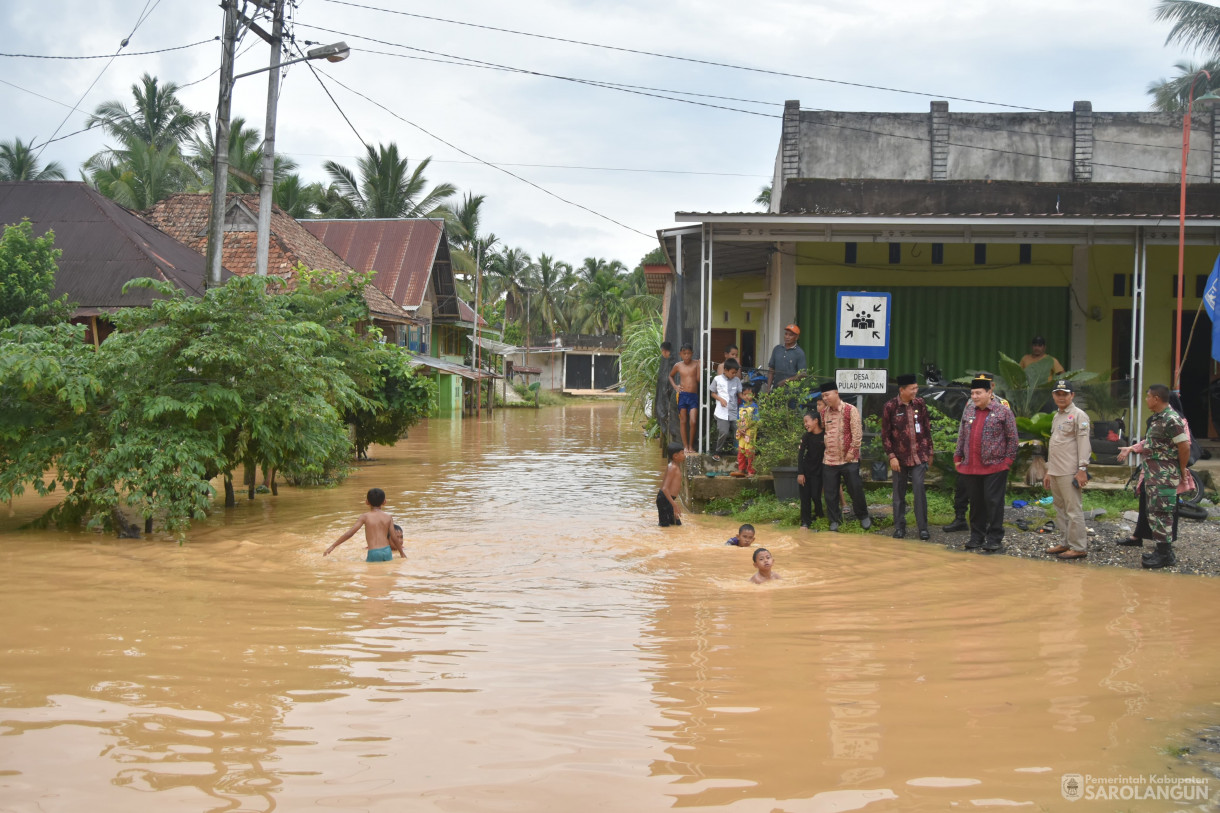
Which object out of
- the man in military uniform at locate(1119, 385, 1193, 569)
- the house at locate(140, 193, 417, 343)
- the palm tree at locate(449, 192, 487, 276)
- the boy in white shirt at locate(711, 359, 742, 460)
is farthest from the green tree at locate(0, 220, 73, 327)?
the palm tree at locate(449, 192, 487, 276)

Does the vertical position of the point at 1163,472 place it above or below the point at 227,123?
below

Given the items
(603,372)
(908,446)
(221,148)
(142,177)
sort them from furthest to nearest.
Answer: (603,372) → (142,177) → (221,148) → (908,446)

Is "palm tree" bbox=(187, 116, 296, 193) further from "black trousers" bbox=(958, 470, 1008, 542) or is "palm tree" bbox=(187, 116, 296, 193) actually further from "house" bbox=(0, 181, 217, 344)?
"black trousers" bbox=(958, 470, 1008, 542)

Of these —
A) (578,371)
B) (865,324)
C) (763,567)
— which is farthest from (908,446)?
(578,371)

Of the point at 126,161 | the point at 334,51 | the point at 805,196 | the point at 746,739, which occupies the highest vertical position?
the point at 126,161

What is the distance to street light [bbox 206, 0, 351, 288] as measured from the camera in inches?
574

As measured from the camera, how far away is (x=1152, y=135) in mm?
22438

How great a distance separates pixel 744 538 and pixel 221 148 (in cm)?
1007

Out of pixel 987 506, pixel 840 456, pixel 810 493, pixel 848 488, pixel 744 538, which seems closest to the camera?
pixel 744 538

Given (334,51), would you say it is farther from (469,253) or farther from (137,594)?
(469,253)

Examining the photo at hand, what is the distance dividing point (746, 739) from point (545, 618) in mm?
2804

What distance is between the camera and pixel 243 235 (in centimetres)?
2864

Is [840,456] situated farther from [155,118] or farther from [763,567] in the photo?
[155,118]

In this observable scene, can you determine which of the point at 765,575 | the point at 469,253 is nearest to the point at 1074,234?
the point at 765,575
